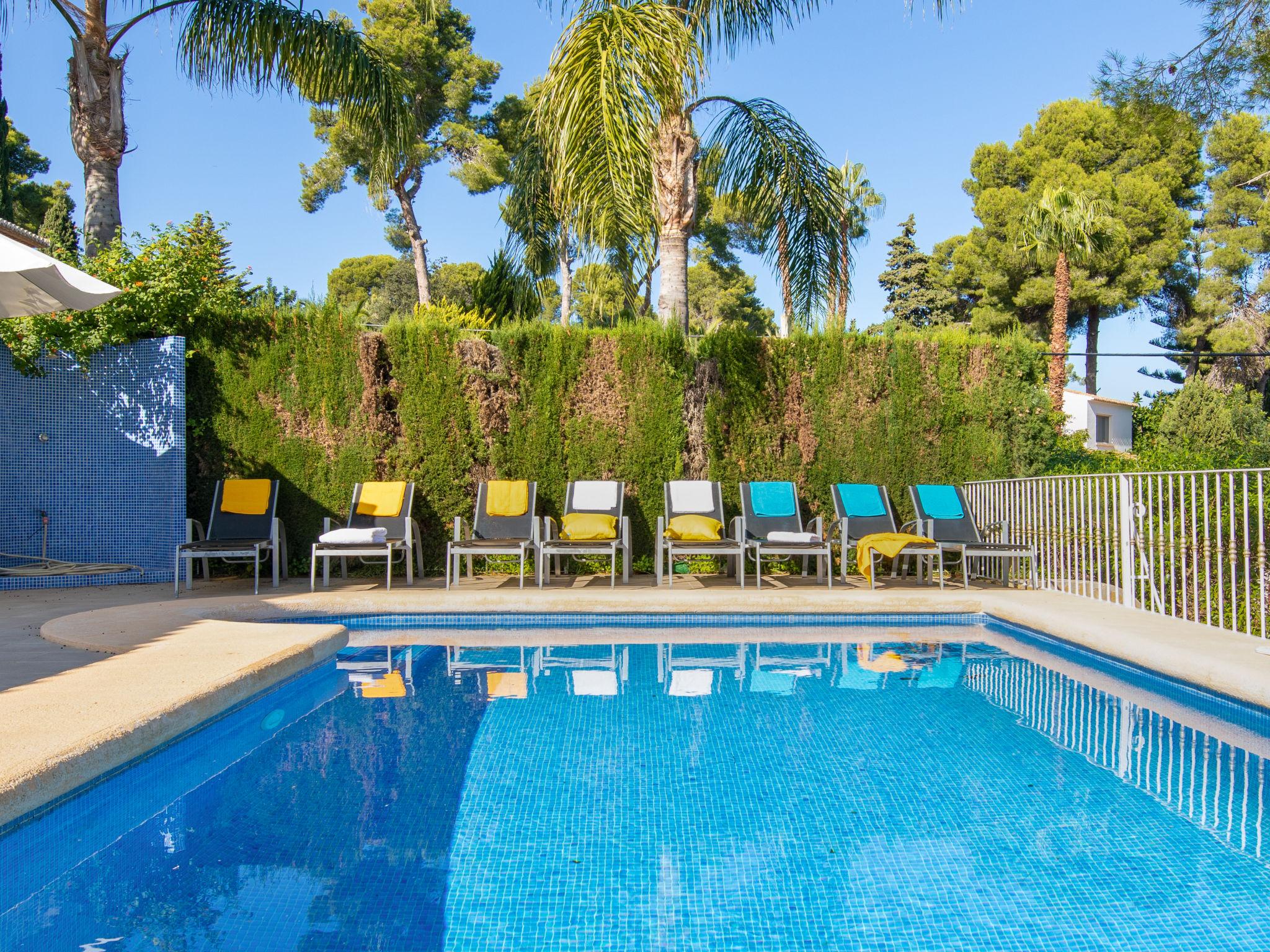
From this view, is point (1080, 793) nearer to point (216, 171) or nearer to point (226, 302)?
point (226, 302)

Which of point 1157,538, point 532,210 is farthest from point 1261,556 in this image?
point 532,210

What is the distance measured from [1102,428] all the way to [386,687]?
33415mm

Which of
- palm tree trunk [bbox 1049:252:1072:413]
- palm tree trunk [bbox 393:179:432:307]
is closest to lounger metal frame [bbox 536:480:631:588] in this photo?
palm tree trunk [bbox 393:179:432:307]

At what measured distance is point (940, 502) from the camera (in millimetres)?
8242

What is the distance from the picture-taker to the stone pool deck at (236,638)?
9.84 feet

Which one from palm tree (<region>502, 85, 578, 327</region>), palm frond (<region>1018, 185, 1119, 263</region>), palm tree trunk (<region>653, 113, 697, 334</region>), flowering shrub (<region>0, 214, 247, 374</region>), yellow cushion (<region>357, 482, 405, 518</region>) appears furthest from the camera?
palm frond (<region>1018, 185, 1119, 263</region>)

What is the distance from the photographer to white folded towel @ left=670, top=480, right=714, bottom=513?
834 cm

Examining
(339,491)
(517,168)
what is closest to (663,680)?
(339,491)

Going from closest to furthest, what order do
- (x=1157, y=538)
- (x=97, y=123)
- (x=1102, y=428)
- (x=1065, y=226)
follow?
(x=1157, y=538) → (x=97, y=123) → (x=1065, y=226) → (x=1102, y=428)

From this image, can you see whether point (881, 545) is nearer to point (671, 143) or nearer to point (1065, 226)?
point (671, 143)

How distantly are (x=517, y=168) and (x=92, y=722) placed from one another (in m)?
8.94

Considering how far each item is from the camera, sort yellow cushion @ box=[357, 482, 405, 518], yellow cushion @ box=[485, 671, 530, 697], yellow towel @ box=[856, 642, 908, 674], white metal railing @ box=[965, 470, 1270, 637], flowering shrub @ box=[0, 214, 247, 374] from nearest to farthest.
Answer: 1. yellow cushion @ box=[485, 671, 530, 697]
2. white metal railing @ box=[965, 470, 1270, 637]
3. yellow towel @ box=[856, 642, 908, 674]
4. flowering shrub @ box=[0, 214, 247, 374]
5. yellow cushion @ box=[357, 482, 405, 518]

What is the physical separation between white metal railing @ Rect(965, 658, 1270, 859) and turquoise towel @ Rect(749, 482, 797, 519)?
11.0 feet

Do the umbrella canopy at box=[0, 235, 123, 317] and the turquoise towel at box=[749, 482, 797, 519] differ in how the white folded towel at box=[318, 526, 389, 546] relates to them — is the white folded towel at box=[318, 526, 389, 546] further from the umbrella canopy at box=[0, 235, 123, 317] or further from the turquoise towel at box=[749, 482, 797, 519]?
the turquoise towel at box=[749, 482, 797, 519]
